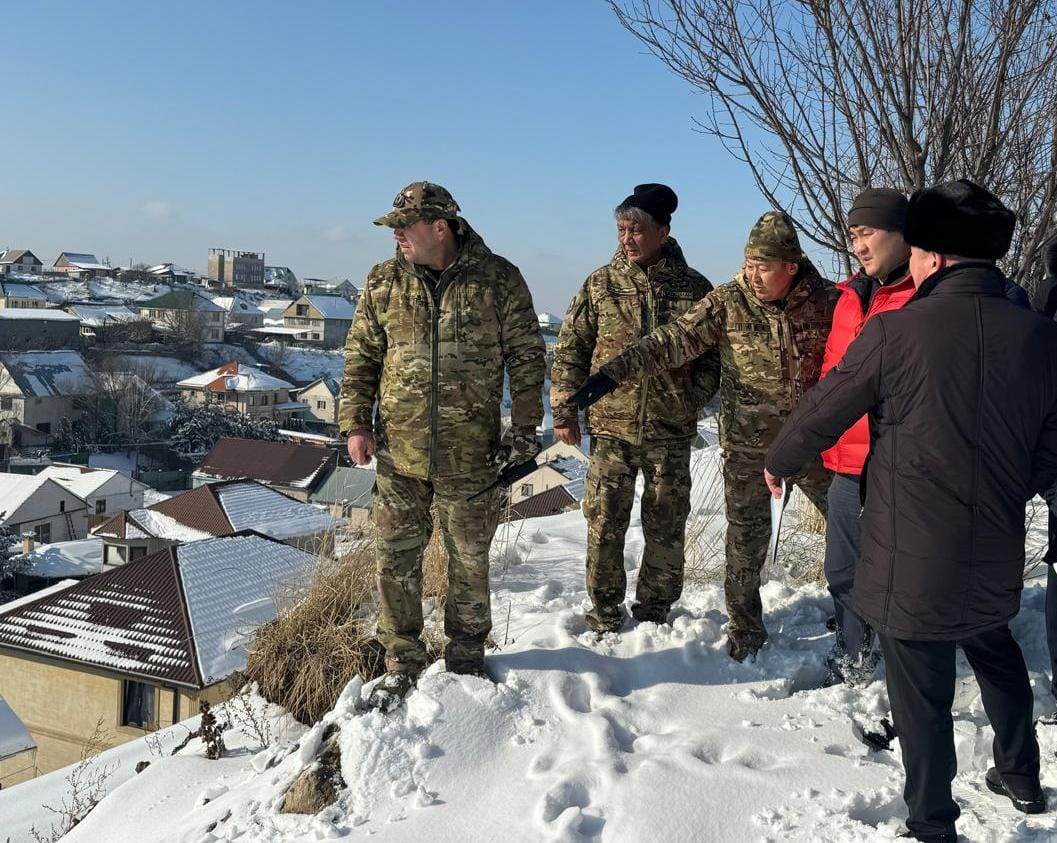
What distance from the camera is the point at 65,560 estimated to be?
23844 mm

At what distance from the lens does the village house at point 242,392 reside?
43.7 meters

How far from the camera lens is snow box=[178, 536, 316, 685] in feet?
33.7

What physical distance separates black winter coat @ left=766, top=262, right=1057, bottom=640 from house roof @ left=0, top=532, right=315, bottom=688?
861 centimetres

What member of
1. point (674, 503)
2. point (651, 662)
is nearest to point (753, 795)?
point (651, 662)

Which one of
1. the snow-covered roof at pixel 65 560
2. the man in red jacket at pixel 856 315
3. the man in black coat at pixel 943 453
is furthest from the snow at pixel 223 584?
the snow-covered roof at pixel 65 560

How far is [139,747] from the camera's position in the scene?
512 centimetres

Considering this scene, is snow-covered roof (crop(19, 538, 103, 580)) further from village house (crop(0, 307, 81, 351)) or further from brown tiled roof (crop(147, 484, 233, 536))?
village house (crop(0, 307, 81, 351))

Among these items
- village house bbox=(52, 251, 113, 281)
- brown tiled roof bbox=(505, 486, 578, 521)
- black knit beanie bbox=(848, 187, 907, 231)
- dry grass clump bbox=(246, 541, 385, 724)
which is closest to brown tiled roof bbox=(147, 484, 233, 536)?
brown tiled roof bbox=(505, 486, 578, 521)

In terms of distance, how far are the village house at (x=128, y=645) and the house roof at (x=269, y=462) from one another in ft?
56.5

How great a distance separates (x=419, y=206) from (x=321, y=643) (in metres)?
2.14

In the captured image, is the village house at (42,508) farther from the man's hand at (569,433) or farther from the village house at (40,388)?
the man's hand at (569,433)

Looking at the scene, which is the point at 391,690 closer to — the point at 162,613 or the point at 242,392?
the point at 162,613

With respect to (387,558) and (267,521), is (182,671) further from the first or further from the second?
(267,521)

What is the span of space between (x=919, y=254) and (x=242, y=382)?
147ft
